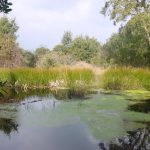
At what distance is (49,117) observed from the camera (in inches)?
279

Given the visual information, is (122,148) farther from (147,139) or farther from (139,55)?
(139,55)

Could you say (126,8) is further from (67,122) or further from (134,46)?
(67,122)

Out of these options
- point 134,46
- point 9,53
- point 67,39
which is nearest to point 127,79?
point 134,46

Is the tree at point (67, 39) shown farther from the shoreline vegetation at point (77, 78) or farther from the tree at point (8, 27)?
the shoreline vegetation at point (77, 78)

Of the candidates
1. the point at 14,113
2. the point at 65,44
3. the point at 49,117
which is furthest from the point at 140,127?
the point at 65,44

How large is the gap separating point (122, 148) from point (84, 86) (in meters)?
8.16

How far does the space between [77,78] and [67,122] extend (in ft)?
22.6

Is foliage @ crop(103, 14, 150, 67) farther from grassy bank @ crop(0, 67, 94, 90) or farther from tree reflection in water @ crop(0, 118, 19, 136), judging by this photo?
tree reflection in water @ crop(0, 118, 19, 136)

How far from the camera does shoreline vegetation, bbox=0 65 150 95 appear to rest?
505 inches

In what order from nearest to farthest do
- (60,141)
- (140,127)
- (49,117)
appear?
1. (60,141)
2. (140,127)
3. (49,117)

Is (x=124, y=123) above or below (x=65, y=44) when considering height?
below

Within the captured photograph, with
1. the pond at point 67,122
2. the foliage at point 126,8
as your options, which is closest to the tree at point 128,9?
the foliage at point 126,8

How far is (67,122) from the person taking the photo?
669 centimetres

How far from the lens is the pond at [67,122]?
17.7ft
